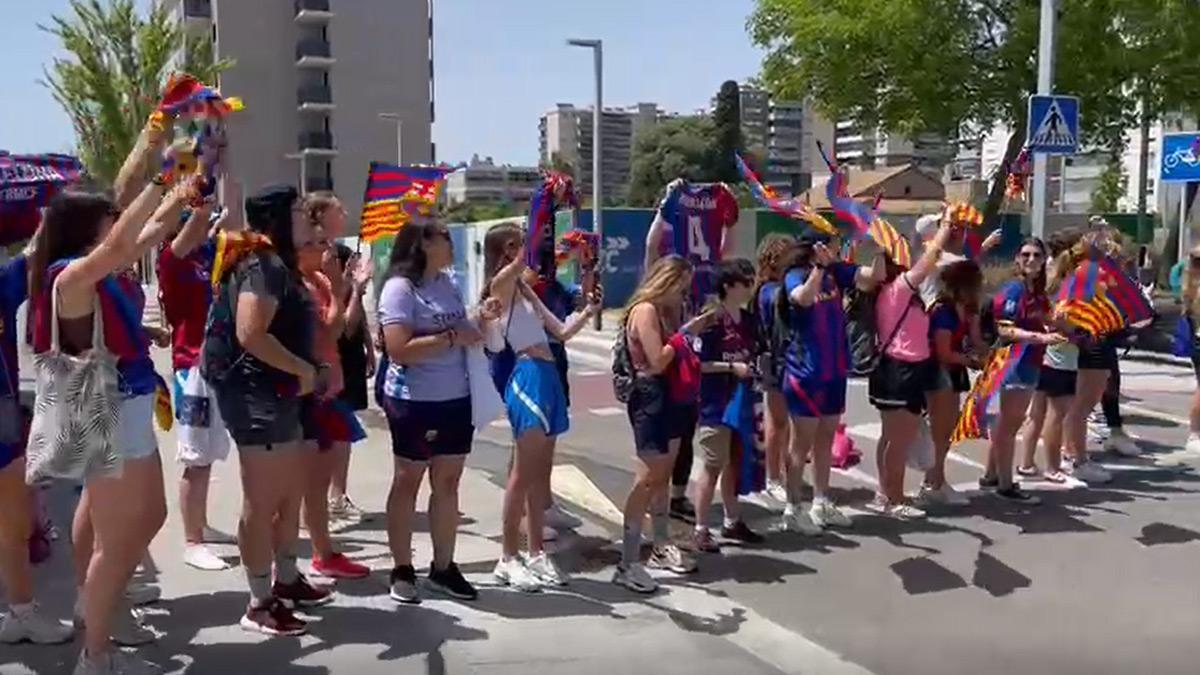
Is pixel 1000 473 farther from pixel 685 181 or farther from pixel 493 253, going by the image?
pixel 493 253

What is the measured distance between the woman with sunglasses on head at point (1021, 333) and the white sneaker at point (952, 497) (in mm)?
322

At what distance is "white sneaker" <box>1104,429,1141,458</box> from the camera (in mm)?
8945

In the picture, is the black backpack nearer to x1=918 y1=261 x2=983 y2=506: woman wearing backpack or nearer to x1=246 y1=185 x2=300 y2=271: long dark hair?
x1=246 y1=185 x2=300 y2=271: long dark hair

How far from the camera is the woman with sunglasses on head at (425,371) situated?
5031mm

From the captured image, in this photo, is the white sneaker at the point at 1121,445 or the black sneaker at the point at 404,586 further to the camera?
the white sneaker at the point at 1121,445

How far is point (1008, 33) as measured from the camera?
18094 millimetres

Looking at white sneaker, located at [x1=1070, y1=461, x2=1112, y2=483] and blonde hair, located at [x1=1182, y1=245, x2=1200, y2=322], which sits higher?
blonde hair, located at [x1=1182, y1=245, x2=1200, y2=322]

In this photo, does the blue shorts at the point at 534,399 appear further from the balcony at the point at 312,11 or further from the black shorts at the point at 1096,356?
the balcony at the point at 312,11

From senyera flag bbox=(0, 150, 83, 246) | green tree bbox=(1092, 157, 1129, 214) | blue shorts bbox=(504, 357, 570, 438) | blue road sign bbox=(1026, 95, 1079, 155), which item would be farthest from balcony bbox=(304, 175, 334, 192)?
blue shorts bbox=(504, 357, 570, 438)

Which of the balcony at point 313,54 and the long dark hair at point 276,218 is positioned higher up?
the balcony at point 313,54

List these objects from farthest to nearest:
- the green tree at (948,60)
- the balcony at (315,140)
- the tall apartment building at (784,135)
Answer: the balcony at (315,140), the tall apartment building at (784,135), the green tree at (948,60)

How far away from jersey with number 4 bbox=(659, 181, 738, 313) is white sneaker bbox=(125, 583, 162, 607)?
3072 mm

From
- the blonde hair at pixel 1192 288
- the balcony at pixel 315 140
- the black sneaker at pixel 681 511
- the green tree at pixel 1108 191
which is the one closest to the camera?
the black sneaker at pixel 681 511

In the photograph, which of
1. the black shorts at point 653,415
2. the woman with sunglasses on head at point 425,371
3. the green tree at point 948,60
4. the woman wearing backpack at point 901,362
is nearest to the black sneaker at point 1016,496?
the woman wearing backpack at point 901,362
